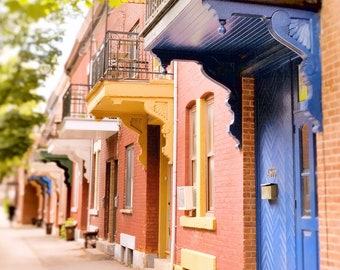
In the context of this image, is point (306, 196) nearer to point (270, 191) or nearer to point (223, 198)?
point (270, 191)

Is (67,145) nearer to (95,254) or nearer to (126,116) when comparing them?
(95,254)

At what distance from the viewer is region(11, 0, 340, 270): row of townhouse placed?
17.7 feet

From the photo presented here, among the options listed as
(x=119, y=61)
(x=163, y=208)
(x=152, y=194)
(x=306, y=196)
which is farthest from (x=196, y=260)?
(x=119, y=61)

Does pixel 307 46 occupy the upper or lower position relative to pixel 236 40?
lower

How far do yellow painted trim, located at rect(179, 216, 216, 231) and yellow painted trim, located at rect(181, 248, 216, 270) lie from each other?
444 millimetres

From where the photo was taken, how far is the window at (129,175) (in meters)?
14.0

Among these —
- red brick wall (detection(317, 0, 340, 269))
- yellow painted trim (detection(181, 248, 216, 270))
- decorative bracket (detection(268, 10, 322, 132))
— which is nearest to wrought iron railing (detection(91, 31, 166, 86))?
yellow painted trim (detection(181, 248, 216, 270))

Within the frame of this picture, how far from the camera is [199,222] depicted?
345 inches

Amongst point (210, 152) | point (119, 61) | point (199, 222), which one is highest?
point (119, 61)

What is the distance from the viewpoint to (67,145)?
19047mm

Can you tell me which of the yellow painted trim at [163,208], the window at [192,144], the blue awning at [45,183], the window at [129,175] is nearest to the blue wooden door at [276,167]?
the window at [192,144]

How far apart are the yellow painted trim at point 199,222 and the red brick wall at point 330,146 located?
10.1ft

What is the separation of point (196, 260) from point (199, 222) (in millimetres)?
646

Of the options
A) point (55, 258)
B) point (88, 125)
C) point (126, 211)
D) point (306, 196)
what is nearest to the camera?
point (306, 196)
